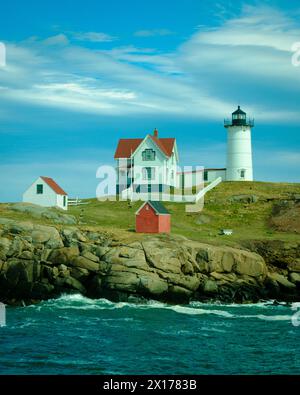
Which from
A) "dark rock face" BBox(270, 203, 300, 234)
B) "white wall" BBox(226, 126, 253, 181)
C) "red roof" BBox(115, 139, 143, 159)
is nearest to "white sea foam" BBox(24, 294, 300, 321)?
"dark rock face" BBox(270, 203, 300, 234)

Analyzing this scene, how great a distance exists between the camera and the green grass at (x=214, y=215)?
53.3 m

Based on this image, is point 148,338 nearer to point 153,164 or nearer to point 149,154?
point 153,164

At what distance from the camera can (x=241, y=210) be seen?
65.2m

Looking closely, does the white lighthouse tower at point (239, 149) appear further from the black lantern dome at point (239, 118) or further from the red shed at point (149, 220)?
the red shed at point (149, 220)

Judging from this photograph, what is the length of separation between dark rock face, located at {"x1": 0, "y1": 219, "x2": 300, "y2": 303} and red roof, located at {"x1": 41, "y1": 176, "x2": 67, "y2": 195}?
14.9 meters

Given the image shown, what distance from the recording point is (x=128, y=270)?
41625mm

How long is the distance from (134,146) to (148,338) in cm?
4653

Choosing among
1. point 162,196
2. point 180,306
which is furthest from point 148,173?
point 180,306

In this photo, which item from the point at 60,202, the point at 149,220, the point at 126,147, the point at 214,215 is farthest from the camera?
the point at 126,147

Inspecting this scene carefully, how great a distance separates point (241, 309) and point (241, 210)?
26.1 metres

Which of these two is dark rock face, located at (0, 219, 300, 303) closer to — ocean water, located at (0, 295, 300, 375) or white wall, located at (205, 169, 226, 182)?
ocean water, located at (0, 295, 300, 375)

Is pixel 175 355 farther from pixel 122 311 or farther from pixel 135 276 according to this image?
pixel 135 276

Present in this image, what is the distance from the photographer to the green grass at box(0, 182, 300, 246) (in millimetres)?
53281
